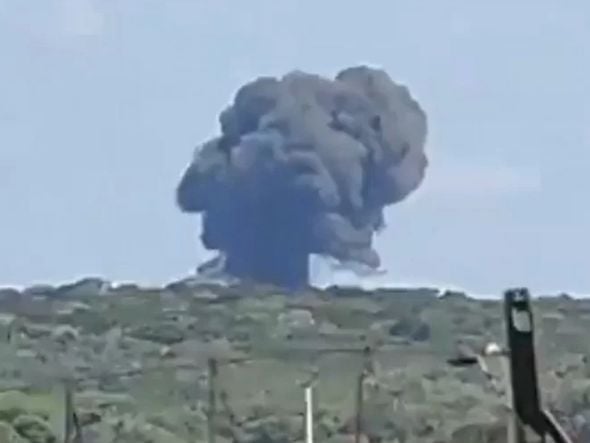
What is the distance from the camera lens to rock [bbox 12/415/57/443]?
3.34m

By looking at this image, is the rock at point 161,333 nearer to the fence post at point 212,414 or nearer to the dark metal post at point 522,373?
the fence post at point 212,414

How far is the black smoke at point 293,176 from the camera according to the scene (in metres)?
3.55

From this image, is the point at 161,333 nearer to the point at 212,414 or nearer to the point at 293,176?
the point at 212,414

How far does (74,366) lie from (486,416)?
100cm

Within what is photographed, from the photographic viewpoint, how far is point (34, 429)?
3363 millimetres

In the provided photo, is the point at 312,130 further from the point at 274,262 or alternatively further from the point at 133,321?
the point at 133,321

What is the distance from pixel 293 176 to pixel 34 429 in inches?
30.3

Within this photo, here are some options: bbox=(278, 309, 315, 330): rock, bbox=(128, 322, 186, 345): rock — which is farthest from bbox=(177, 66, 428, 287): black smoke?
bbox=(128, 322, 186, 345): rock

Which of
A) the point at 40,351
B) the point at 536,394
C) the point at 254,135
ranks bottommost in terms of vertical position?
the point at 536,394

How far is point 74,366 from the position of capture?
11.3 feet

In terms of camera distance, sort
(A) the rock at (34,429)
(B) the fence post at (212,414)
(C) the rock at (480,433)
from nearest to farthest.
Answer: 1. (C) the rock at (480,433)
2. (A) the rock at (34,429)
3. (B) the fence post at (212,414)

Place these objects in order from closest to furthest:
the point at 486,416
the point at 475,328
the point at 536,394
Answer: the point at 536,394, the point at 486,416, the point at 475,328

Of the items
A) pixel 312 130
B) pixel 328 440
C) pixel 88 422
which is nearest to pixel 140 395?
pixel 88 422

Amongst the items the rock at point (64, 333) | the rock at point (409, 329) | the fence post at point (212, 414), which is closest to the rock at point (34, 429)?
the rock at point (64, 333)
